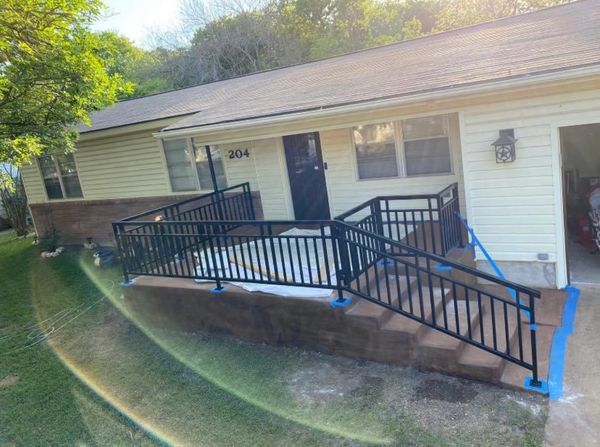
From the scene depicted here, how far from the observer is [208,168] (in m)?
9.55

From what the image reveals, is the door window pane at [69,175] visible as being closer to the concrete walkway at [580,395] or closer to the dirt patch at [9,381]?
the dirt patch at [9,381]

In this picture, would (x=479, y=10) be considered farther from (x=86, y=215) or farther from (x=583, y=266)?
(x=583, y=266)

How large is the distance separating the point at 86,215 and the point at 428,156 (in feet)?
29.9

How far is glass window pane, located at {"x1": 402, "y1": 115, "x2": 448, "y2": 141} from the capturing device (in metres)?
6.53

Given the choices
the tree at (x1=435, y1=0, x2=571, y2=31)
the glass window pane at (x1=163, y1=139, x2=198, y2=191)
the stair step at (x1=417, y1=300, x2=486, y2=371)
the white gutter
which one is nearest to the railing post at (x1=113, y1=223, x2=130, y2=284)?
the white gutter

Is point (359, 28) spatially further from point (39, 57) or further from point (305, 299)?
point (305, 299)

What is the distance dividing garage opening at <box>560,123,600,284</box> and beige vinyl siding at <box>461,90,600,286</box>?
702 mm

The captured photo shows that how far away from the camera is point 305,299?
4.96 meters

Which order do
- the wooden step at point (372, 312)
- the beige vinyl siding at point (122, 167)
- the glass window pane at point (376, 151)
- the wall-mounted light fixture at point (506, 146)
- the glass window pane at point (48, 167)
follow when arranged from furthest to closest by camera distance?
the glass window pane at point (48, 167), the beige vinyl siding at point (122, 167), the glass window pane at point (376, 151), the wall-mounted light fixture at point (506, 146), the wooden step at point (372, 312)

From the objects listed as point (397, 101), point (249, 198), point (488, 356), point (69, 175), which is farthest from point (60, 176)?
point (488, 356)

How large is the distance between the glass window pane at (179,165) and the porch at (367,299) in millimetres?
3596

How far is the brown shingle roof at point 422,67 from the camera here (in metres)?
5.09

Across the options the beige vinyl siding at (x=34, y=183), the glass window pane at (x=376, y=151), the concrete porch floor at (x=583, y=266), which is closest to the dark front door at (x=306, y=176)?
the glass window pane at (x=376, y=151)

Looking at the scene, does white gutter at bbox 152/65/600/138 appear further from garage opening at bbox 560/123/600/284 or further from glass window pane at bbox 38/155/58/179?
glass window pane at bbox 38/155/58/179
